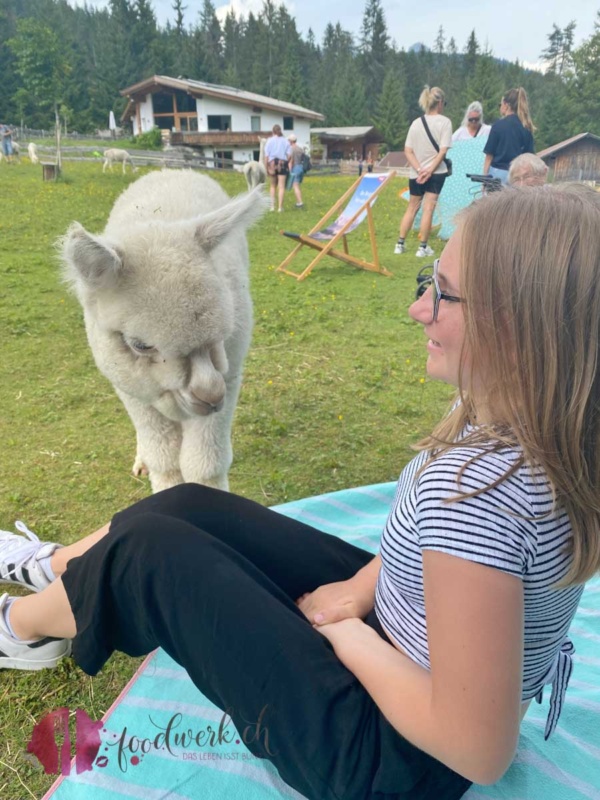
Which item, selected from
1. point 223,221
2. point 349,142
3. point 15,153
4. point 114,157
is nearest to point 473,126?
point 223,221

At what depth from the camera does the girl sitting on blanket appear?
3.10 feet

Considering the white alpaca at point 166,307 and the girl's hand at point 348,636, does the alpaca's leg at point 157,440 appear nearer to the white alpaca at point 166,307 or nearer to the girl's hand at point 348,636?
the white alpaca at point 166,307

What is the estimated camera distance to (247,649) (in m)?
1.23

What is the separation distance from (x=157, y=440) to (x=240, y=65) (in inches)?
3570

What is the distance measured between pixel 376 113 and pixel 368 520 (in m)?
70.4

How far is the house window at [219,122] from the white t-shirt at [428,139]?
3783 centimetres

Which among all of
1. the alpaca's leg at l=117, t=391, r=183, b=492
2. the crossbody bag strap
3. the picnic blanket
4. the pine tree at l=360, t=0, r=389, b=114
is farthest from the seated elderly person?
the pine tree at l=360, t=0, r=389, b=114

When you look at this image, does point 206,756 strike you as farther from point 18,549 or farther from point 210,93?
point 210,93

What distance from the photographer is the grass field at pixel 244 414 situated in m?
2.05

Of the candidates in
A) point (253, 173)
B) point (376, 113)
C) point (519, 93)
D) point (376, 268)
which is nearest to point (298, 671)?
point (376, 268)

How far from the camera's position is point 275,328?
6000 millimetres

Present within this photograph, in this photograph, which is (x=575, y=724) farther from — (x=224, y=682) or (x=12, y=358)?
(x=12, y=358)

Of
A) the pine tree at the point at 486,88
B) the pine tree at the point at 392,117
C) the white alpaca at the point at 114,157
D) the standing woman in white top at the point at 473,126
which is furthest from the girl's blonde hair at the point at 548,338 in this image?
the pine tree at the point at 392,117

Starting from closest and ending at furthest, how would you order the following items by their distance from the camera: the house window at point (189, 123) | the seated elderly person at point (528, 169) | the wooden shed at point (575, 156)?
the seated elderly person at point (528, 169), the wooden shed at point (575, 156), the house window at point (189, 123)
